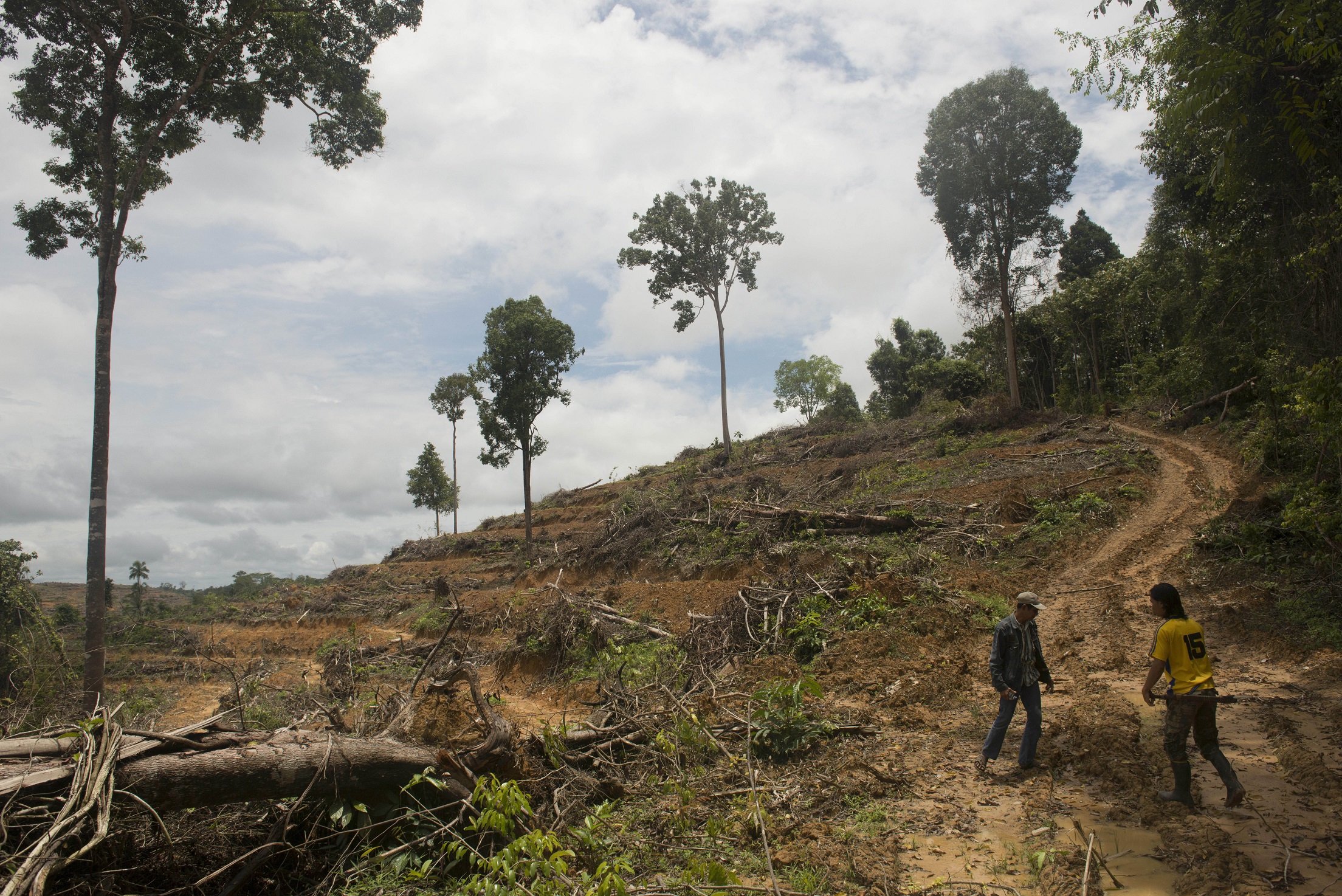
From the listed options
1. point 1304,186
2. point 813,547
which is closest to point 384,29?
point 813,547

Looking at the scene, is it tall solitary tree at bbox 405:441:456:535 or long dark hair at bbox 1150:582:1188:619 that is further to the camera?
tall solitary tree at bbox 405:441:456:535

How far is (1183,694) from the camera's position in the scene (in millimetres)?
4406

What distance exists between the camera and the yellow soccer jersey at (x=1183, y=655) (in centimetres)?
439

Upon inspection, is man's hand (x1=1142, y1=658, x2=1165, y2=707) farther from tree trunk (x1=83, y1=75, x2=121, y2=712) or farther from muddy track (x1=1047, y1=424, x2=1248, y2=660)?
tree trunk (x1=83, y1=75, x2=121, y2=712)

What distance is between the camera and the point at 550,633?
35.2 ft

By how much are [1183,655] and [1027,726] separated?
124 centimetres

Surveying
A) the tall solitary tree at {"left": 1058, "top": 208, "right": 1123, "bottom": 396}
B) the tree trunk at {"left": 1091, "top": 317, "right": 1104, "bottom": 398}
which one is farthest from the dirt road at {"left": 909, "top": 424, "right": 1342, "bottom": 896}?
the tall solitary tree at {"left": 1058, "top": 208, "right": 1123, "bottom": 396}

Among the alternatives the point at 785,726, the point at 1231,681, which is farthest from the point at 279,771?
the point at 1231,681

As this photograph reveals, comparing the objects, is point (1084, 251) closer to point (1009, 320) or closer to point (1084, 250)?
point (1084, 250)

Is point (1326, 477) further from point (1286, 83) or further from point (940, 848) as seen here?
point (940, 848)

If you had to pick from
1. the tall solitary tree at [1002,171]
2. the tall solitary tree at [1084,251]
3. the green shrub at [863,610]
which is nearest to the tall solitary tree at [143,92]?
the green shrub at [863,610]

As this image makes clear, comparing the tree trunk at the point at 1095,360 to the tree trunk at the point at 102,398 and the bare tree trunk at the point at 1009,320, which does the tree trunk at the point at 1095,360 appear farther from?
the tree trunk at the point at 102,398

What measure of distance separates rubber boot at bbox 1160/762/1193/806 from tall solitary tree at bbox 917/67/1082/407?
20529 mm

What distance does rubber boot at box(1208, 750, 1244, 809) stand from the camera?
13.7 ft
